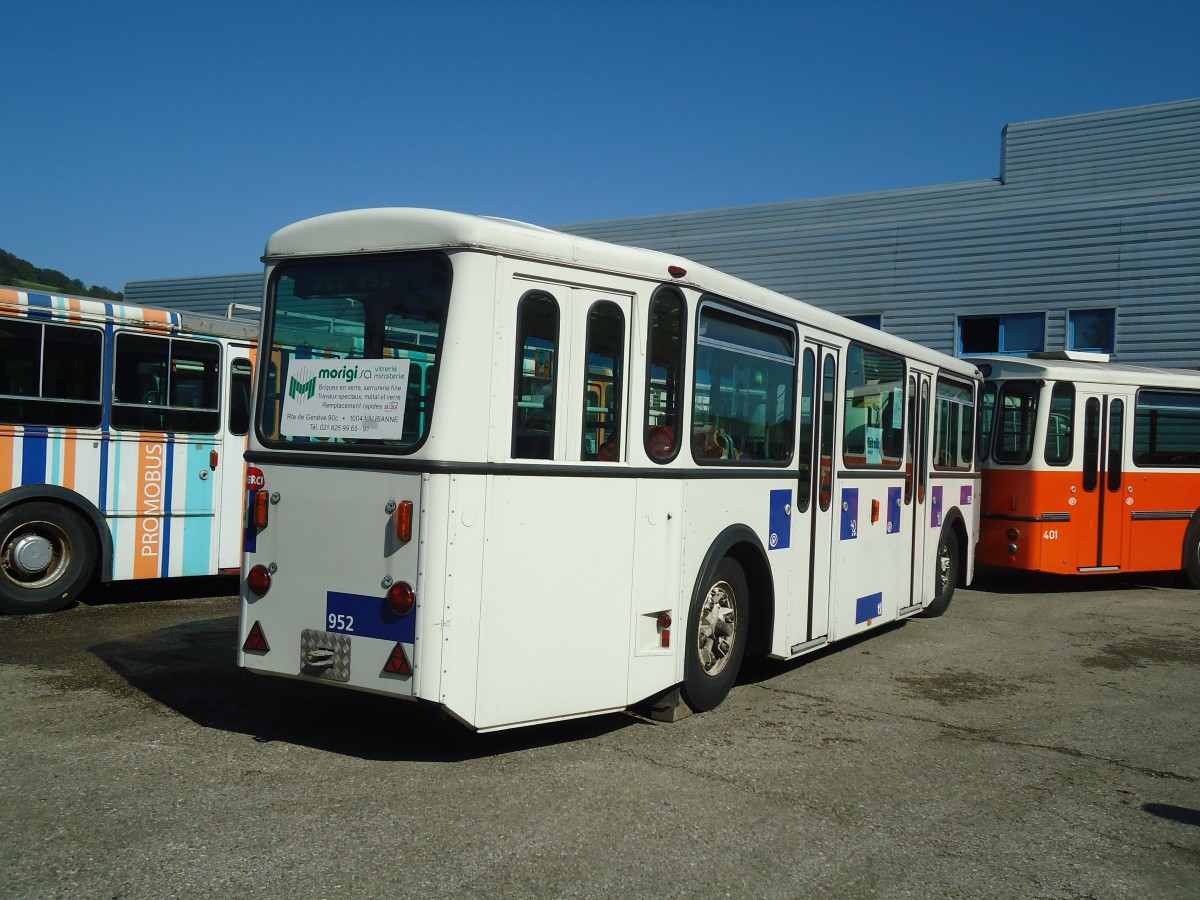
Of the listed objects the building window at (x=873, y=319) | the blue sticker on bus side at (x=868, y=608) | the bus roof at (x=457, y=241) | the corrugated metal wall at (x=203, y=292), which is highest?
the corrugated metal wall at (x=203, y=292)

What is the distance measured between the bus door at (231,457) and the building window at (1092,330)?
16971 millimetres

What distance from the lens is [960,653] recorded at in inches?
382

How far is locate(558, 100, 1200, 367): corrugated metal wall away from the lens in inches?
819

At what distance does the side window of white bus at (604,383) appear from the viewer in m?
5.80

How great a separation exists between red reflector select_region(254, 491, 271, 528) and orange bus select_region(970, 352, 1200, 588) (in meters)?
10.3

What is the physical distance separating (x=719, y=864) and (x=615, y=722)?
2288 millimetres

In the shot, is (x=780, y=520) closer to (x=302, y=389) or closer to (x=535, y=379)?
(x=535, y=379)

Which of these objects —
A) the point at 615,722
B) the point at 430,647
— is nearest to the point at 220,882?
the point at 430,647

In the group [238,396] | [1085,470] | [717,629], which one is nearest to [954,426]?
[1085,470]

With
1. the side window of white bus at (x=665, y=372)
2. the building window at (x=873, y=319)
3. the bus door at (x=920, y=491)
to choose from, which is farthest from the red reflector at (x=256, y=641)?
the building window at (x=873, y=319)

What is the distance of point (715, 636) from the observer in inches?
273

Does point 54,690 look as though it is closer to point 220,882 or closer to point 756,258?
point 220,882

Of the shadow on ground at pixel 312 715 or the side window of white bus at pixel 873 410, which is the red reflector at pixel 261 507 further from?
the side window of white bus at pixel 873 410

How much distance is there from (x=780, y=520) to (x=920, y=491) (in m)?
3.55
